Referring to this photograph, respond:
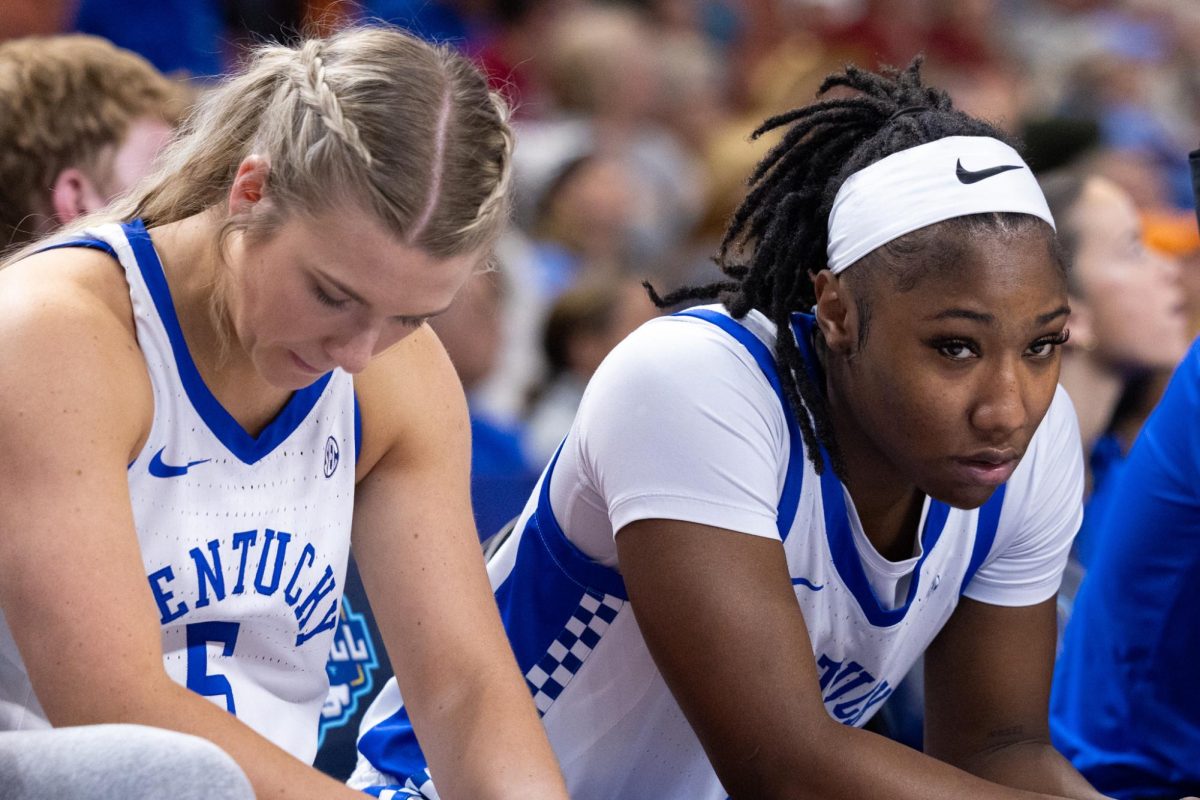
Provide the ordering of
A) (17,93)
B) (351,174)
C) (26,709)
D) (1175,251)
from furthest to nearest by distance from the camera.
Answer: (1175,251) → (17,93) → (26,709) → (351,174)

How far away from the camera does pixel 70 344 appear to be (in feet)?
4.58

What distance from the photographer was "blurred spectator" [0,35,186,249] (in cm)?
222

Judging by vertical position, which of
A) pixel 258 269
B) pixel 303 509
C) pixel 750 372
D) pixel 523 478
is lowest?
pixel 523 478

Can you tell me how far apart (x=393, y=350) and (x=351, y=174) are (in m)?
0.35

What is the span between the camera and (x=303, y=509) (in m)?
1.63

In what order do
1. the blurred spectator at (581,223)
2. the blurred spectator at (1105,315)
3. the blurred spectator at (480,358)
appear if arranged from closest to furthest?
the blurred spectator at (1105,315) < the blurred spectator at (480,358) < the blurred spectator at (581,223)

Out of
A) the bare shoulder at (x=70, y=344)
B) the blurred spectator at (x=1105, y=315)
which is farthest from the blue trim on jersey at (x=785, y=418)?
the blurred spectator at (x=1105, y=315)

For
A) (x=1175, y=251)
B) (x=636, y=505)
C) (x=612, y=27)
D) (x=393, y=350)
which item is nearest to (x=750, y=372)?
(x=636, y=505)

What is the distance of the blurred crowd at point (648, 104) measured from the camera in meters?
3.43

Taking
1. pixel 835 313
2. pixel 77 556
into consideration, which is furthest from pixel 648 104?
pixel 77 556

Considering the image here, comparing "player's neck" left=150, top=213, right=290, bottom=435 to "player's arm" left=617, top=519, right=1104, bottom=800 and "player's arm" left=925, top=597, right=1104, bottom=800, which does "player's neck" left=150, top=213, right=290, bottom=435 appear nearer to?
"player's arm" left=617, top=519, right=1104, bottom=800

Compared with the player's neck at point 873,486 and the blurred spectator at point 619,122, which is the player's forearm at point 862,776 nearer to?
the player's neck at point 873,486

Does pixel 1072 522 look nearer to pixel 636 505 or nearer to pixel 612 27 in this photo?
pixel 636 505

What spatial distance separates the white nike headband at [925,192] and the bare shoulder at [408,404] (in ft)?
1.54
